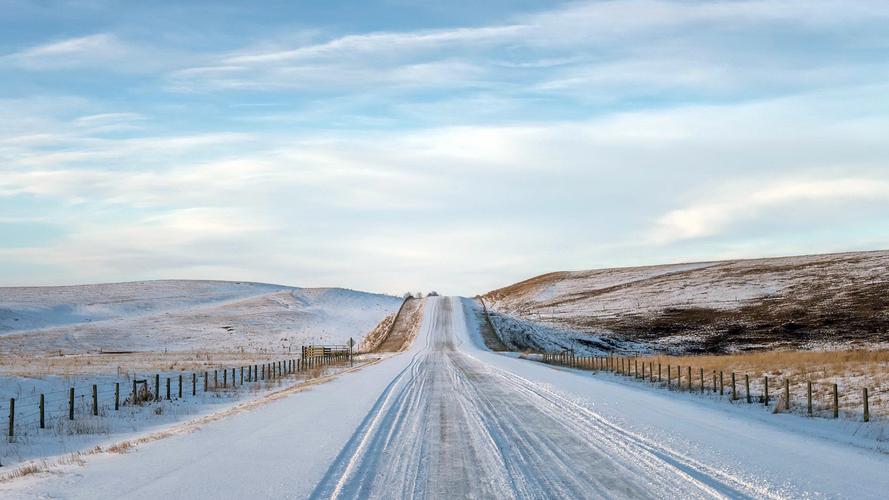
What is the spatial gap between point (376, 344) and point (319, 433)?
6633cm

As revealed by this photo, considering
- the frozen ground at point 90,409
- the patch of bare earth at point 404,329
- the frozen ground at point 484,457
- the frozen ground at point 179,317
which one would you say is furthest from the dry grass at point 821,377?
the frozen ground at point 179,317

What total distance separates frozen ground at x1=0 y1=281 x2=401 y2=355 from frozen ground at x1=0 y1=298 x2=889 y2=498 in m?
59.9

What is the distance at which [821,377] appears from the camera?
26.5 meters

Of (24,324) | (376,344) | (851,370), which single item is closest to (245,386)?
(851,370)

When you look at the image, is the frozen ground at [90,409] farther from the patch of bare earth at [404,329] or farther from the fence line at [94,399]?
the patch of bare earth at [404,329]

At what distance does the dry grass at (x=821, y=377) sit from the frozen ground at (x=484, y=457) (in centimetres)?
281

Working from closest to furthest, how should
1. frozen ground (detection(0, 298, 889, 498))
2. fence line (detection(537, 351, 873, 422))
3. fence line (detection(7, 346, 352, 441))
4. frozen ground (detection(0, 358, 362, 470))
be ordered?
frozen ground (detection(0, 298, 889, 498)) < frozen ground (detection(0, 358, 362, 470)) < fence line (detection(537, 351, 873, 422)) < fence line (detection(7, 346, 352, 441))

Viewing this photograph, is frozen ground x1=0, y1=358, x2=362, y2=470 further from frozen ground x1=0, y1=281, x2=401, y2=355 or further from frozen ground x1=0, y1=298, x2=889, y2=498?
frozen ground x1=0, y1=281, x2=401, y2=355

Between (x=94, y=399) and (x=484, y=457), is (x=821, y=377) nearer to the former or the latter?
(x=484, y=457)

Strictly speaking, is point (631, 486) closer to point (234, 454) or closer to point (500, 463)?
point (500, 463)

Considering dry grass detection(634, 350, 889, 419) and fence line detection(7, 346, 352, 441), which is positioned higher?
dry grass detection(634, 350, 889, 419)

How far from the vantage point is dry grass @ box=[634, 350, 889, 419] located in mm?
21641

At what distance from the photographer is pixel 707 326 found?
81.6 meters

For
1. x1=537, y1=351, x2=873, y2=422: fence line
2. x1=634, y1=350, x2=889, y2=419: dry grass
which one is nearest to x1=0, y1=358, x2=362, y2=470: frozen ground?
x1=537, y1=351, x2=873, y2=422: fence line
